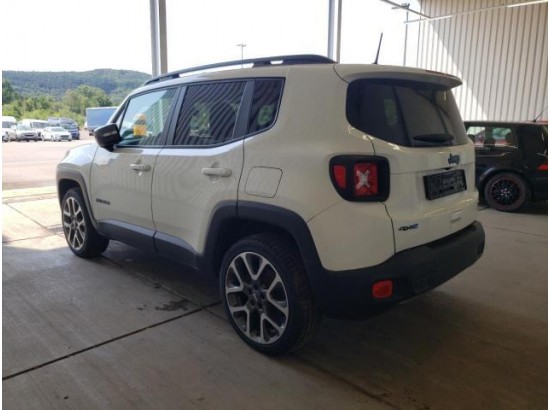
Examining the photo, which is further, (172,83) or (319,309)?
(172,83)

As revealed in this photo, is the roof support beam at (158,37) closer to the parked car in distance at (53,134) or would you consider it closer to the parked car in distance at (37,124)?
the parked car in distance at (37,124)

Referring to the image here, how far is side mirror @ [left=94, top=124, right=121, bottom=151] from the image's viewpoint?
3646mm

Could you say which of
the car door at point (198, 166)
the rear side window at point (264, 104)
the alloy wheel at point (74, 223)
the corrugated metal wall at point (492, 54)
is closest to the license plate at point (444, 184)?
the rear side window at point (264, 104)

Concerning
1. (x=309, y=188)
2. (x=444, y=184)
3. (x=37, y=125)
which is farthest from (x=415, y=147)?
(x=37, y=125)

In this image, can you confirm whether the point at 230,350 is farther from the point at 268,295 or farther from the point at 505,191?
the point at 505,191

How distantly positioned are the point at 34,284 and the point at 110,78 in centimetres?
668

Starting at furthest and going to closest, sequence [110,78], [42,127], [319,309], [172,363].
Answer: [42,127], [110,78], [172,363], [319,309]

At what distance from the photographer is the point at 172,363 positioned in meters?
2.51

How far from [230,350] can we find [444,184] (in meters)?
1.62

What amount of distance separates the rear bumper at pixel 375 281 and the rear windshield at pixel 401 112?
61 cm

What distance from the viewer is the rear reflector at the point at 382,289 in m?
2.16

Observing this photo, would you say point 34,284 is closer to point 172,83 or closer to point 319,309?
point 172,83

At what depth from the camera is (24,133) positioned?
29.2 metres

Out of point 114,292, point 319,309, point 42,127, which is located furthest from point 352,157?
point 42,127
